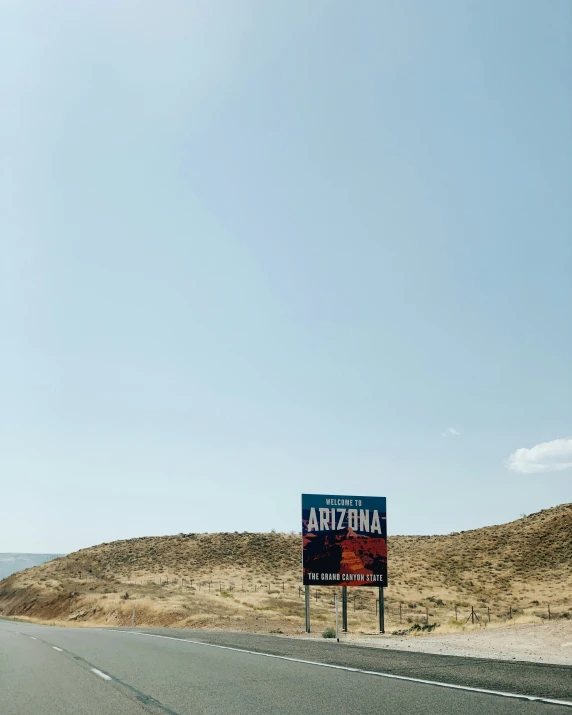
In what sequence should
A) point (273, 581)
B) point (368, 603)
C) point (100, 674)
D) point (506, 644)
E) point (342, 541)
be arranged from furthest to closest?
point (273, 581) < point (368, 603) < point (342, 541) < point (506, 644) < point (100, 674)

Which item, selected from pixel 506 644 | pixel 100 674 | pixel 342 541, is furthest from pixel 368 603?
pixel 100 674

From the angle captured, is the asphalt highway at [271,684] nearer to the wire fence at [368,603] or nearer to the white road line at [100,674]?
the white road line at [100,674]

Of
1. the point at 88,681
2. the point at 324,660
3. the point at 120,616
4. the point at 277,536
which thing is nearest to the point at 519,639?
the point at 324,660

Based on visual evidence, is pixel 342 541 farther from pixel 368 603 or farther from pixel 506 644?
pixel 368 603

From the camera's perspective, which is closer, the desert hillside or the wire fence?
the wire fence

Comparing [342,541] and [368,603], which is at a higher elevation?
[342,541]

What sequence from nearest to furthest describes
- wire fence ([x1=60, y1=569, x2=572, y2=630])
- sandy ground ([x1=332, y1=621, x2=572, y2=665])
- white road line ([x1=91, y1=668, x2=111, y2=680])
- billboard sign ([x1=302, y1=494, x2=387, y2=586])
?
white road line ([x1=91, y1=668, x2=111, y2=680]), sandy ground ([x1=332, y1=621, x2=572, y2=665]), billboard sign ([x1=302, y1=494, x2=387, y2=586]), wire fence ([x1=60, y1=569, x2=572, y2=630])

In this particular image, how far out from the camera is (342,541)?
3284cm

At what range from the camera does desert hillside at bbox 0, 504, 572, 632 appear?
5197cm

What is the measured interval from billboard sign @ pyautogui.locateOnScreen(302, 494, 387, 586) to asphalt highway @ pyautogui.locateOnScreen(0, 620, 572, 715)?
13.5 meters

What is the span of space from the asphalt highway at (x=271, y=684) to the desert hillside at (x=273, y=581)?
1950cm

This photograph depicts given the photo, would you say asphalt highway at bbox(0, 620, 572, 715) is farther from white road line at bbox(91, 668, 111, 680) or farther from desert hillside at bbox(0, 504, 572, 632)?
desert hillside at bbox(0, 504, 572, 632)

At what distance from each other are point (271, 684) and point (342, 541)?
21.3 meters

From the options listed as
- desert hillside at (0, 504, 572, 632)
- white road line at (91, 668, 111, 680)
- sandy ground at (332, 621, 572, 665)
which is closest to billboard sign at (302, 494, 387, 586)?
sandy ground at (332, 621, 572, 665)
